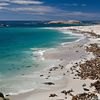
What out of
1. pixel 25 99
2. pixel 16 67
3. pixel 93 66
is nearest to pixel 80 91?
pixel 25 99

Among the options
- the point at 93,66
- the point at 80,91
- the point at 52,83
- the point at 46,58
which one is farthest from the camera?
the point at 46,58

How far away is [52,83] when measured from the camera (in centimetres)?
3631

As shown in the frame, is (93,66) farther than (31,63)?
No

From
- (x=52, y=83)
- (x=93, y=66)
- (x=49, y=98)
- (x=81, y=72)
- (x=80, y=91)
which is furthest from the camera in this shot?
(x=93, y=66)

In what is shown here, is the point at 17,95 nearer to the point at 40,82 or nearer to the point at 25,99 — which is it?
the point at 25,99

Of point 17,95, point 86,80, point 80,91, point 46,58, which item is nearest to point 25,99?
point 17,95

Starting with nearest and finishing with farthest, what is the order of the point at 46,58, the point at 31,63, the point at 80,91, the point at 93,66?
the point at 80,91, the point at 93,66, the point at 31,63, the point at 46,58

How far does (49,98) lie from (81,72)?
13163 millimetres

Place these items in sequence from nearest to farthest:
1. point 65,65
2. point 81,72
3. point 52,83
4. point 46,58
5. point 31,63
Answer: point 52,83 → point 81,72 → point 65,65 → point 31,63 → point 46,58

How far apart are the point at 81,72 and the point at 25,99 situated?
46.7 ft

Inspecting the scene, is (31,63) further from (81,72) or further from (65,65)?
(81,72)

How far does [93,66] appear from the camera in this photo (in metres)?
46.2

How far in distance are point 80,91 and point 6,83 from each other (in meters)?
10.3

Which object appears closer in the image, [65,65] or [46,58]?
[65,65]
